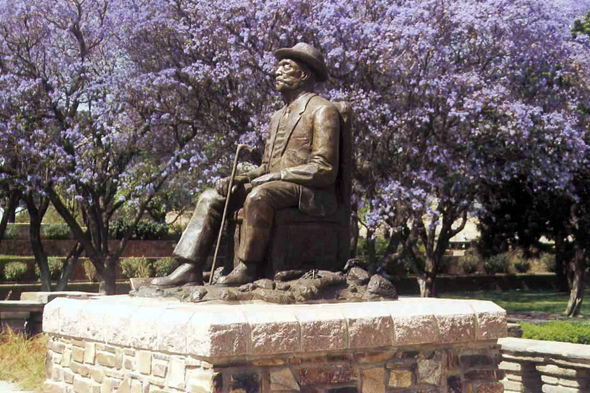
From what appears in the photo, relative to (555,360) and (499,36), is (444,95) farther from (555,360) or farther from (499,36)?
(555,360)

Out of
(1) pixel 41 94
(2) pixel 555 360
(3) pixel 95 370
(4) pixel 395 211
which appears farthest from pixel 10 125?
(2) pixel 555 360

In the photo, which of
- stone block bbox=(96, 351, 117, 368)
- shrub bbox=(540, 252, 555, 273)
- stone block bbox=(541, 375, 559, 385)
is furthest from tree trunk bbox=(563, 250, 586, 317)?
stone block bbox=(96, 351, 117, 368)

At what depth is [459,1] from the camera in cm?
1602

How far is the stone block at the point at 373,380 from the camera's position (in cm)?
623

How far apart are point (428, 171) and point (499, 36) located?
3.01m

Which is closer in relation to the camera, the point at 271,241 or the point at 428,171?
the point at 271,241

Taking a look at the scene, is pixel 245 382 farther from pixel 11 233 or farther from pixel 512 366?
pixel 11 233

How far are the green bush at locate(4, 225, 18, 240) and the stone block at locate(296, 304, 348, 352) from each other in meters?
24.6

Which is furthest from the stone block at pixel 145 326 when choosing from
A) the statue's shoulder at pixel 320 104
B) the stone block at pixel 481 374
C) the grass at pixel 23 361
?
the grass at pixel 23 361

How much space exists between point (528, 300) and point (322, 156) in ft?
68.2

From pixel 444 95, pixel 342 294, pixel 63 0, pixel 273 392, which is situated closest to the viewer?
pixel 273 392

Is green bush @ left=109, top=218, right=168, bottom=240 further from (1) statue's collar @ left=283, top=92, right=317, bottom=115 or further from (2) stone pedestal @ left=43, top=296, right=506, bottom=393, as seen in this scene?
(1) statue's collar @ left=283, top=92, right=317, bottom=115

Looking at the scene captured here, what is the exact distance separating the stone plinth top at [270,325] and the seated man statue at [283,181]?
2.23 feet

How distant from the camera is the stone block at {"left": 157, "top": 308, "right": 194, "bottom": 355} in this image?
5660 mm
